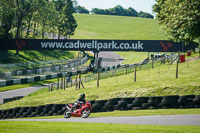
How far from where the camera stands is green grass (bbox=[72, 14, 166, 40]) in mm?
125025

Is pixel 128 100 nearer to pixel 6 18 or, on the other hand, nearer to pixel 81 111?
pixel 81 111

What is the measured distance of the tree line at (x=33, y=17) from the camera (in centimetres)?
6594

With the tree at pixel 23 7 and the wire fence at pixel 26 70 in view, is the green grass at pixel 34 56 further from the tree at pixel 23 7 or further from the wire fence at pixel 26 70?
the wire fence at pixel 26 70

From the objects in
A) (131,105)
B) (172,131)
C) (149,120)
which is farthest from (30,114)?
(172,131)

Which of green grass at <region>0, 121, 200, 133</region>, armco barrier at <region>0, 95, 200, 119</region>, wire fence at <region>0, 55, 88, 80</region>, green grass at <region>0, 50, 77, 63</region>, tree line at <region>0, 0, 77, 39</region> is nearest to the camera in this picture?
green grass at <region>0, 121, 200, 133</region>

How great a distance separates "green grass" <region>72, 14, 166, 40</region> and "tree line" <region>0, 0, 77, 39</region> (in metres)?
28.4

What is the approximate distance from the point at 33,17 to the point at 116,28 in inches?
2695

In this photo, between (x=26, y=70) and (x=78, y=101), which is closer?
(x=78, y=101)

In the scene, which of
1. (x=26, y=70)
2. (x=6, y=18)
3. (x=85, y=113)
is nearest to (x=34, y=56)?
(x=6, y=18)

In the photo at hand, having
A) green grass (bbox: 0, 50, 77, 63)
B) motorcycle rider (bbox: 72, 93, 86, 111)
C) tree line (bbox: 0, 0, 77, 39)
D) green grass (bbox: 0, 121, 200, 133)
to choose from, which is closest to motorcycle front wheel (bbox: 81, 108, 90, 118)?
motorcycle rider (bbox: 72, 93, 86, 111)

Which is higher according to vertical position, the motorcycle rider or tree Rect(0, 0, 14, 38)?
tree Rect(0, 0, 14, 38)

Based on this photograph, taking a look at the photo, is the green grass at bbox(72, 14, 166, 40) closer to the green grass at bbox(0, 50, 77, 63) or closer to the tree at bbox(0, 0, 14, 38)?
the green grass at bbox(0, 50, 77, 63)

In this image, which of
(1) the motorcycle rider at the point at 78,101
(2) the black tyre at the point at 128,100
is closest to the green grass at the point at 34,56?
(1) the motorcycle rider at the point at 78,101

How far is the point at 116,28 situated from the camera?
145250 millimetres
